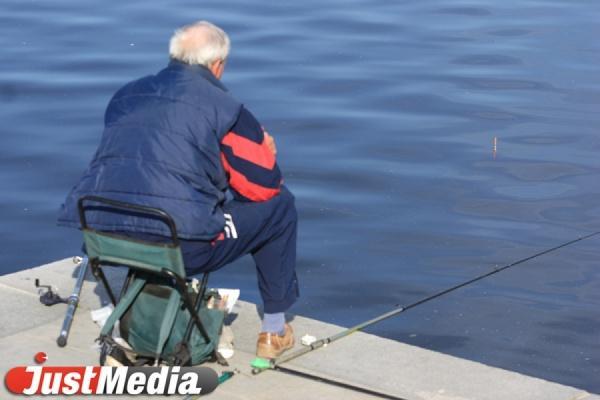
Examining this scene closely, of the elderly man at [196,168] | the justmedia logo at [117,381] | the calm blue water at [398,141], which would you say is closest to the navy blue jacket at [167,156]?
the elderly man at [196,168]

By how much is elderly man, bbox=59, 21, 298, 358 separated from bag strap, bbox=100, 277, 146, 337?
0.24 meters

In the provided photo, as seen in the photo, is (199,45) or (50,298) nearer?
(199,45)

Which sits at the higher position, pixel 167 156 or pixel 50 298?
pixel 167 156

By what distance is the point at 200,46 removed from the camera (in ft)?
18.0

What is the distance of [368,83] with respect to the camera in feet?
41.4

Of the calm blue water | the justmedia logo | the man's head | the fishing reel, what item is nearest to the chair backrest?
the justmedia logo

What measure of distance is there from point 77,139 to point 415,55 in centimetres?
429

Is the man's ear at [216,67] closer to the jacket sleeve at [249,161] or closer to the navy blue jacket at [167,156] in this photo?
the navy blue jacket at [167,156]

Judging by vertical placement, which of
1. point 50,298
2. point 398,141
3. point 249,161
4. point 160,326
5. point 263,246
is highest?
point 249,161

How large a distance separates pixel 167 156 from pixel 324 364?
3.73 feet

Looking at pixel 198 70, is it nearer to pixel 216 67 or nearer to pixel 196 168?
pixel 216 67

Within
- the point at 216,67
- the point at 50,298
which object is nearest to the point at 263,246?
the point at 216,67

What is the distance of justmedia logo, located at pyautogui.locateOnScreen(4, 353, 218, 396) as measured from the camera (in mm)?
5277

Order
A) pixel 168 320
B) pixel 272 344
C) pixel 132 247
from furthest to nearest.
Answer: pixel 272 344
pixel 168 320
pixel 132 247
